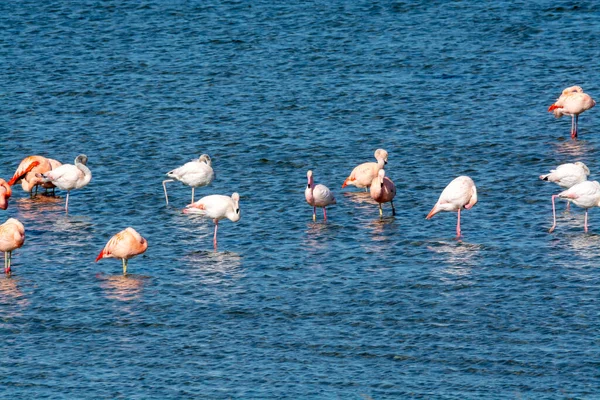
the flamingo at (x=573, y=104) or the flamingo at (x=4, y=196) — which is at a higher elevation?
the flamingo at (x=573, y=104)

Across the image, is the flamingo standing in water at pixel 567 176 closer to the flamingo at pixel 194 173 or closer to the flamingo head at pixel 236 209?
the flamingo head at pixel 236 209

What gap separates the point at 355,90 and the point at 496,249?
12.0 m

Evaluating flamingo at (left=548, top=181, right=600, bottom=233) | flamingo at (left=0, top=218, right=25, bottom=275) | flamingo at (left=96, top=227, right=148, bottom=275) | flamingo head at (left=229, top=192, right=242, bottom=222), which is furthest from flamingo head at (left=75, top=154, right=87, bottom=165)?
flamingo at (left=548, top=181, right=600, bottom=233)

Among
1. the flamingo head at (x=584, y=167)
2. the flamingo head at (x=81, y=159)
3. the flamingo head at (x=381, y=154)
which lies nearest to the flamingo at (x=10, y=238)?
the flamingo head at (x=81, y=159)

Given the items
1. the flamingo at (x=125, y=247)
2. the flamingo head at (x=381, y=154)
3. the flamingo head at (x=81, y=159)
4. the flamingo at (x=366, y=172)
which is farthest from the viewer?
the flamingo head at (x=381, y=154)

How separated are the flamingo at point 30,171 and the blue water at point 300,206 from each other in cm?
48

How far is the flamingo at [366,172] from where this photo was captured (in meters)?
26.3

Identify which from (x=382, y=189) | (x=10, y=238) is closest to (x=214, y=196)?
(x=382, y=189)

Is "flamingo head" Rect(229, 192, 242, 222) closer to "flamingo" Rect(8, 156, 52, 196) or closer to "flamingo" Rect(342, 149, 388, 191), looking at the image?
"flamingo" Rect(342, 149, 388, 191)

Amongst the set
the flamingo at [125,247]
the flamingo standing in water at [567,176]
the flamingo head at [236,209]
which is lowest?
the flamingo at [125,247]

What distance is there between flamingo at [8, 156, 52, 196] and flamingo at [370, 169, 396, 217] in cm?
689

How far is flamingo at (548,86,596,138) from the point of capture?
29.9 metres

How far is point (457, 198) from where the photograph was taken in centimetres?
2359

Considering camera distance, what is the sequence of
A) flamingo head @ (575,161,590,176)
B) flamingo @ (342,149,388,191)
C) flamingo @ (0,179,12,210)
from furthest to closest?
flamingo @ (342,149,388,191) < flamingo head @ (575,161,590,176) < flamingo @ (0,179,12,210)
